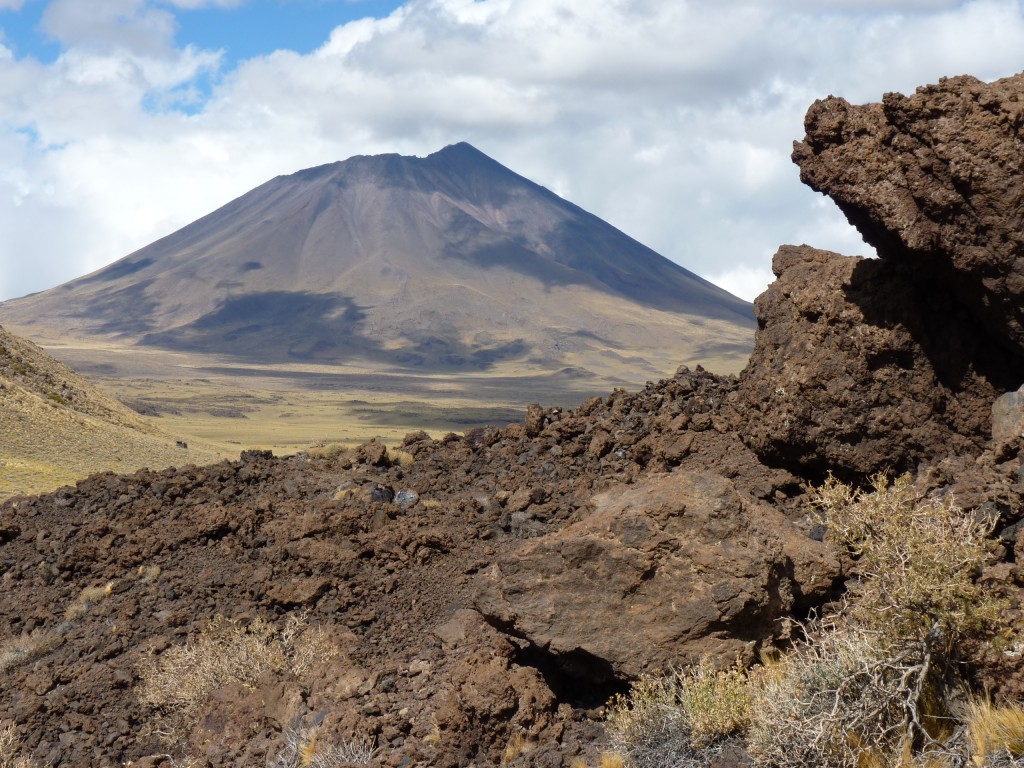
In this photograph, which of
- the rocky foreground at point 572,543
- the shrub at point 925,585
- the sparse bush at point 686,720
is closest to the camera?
the shrub at point 925,585

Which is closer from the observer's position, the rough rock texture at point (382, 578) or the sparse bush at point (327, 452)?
the rough rock texture at point (382, 578)

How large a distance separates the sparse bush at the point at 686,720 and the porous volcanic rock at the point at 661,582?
28 centimetres

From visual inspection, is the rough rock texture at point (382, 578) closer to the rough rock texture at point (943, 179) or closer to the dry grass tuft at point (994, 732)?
the dry grass tuft at point (994, 732)

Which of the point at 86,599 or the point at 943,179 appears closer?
the point at 943,179

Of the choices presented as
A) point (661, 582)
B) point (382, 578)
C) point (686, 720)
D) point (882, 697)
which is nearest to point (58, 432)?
point (382, 578)

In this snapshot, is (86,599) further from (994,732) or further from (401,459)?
(994,732)

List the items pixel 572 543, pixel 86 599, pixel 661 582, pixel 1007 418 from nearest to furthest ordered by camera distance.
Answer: pixel 661 582
pixel 572 543
pixel 1007 418
pixel 86 599

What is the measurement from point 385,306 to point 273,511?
601 ft

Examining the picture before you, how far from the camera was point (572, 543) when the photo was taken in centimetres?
627

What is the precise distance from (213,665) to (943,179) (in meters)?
6.45

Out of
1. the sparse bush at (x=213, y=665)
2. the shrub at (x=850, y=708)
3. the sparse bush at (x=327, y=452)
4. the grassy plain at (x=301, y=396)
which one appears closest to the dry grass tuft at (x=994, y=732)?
the shrub at (x=850, y=708)

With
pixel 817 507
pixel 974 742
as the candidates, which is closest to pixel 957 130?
pixel 817 507

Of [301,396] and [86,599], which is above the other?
[86,599]

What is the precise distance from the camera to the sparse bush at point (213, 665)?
283 inches
